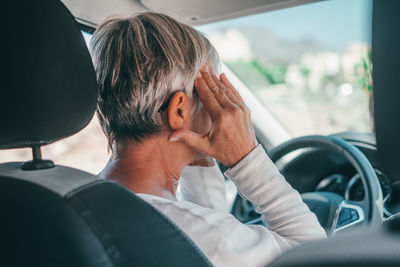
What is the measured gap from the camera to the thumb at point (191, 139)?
3.71ft

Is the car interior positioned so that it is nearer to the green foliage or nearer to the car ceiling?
the car ceiling

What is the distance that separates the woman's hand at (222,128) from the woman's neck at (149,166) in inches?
2.6

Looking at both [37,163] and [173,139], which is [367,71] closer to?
[173,139]

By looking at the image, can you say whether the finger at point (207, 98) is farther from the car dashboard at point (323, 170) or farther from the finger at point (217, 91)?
the car dashboard at point (323, 170)

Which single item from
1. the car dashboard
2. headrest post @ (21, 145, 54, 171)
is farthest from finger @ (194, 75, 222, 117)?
the car dashboard

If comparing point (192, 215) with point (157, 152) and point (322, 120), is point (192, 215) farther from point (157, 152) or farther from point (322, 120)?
point (322, 120)

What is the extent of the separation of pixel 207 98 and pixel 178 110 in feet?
0.28

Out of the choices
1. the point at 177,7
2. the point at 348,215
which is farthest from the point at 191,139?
the point at 177,7

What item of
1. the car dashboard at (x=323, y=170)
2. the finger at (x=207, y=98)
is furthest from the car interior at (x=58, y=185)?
the car dashboard at (x=323, y=170)

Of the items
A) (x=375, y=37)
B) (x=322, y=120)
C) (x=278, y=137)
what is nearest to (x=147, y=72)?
(x=375, y=37)

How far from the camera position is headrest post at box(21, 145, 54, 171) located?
89 cm

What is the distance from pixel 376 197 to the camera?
1.34 meters

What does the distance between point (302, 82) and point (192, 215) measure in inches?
308

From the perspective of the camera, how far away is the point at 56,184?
771 millimetres
